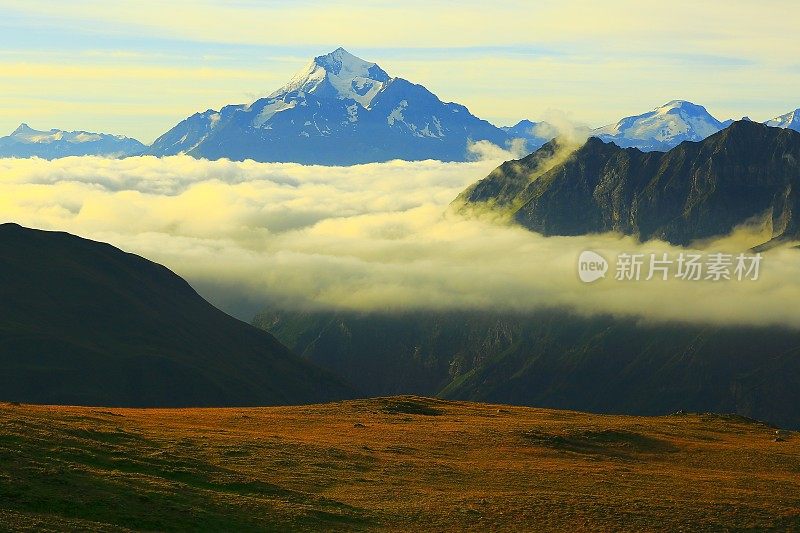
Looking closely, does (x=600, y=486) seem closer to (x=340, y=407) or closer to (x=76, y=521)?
(x=76, y=521)

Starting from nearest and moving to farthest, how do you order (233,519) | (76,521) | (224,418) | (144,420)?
(76,521), (233,519), (144,420), (224,418)

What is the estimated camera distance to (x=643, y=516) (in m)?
93.4

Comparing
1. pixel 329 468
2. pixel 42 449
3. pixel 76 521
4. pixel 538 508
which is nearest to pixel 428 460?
pixel 329 468

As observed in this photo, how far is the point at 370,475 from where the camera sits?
10588cm

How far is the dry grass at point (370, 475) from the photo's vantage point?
83.4m

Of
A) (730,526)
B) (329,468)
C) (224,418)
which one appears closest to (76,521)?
(329,468)

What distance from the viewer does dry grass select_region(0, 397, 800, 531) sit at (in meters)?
83.4

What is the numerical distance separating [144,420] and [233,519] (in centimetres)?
5293

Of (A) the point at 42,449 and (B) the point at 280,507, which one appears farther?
(A) the point at 42,449

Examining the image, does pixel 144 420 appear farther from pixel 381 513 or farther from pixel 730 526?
pixel 730 526

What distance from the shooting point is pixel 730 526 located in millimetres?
93250

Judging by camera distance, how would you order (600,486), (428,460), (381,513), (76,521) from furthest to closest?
(428,460) < (600,486) < (381,513) < (76,521)

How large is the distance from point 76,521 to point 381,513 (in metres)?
25.8

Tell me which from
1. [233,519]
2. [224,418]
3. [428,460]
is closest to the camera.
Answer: [233,519]
